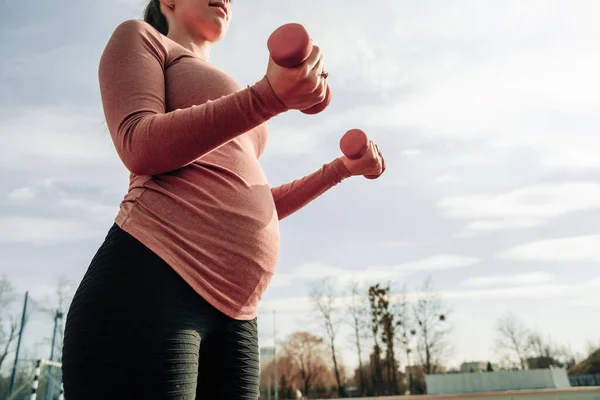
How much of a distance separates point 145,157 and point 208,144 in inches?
5.0

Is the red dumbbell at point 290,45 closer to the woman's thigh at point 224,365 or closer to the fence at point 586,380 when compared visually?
the woman's thigh at point 224,365

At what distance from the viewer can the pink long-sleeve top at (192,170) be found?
0.77m

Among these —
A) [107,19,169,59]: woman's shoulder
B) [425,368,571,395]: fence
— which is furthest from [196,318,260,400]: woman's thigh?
[425,368,571,395]: fence

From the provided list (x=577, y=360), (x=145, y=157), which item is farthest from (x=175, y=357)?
(x=577, y=360)

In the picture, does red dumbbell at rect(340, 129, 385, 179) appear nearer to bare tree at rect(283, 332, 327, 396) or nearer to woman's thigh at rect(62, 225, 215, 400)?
woman's thigh at rect(62, 225, 215, 400)

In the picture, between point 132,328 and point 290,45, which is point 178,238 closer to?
point 132,328

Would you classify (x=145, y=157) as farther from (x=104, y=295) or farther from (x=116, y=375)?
(x=116, y=375)

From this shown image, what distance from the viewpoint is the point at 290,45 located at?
27.4 inches

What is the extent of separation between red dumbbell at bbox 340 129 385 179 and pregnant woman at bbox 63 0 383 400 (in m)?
0.39

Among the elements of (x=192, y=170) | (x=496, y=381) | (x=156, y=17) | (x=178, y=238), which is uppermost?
(x=156, y=17)

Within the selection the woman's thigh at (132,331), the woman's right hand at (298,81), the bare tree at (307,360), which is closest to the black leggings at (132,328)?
the woman's thigh at (132,331)

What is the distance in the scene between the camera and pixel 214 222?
33.4 inches

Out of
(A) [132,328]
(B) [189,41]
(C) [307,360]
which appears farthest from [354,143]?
(C) [307,360]

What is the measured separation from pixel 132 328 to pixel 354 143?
84 cm
